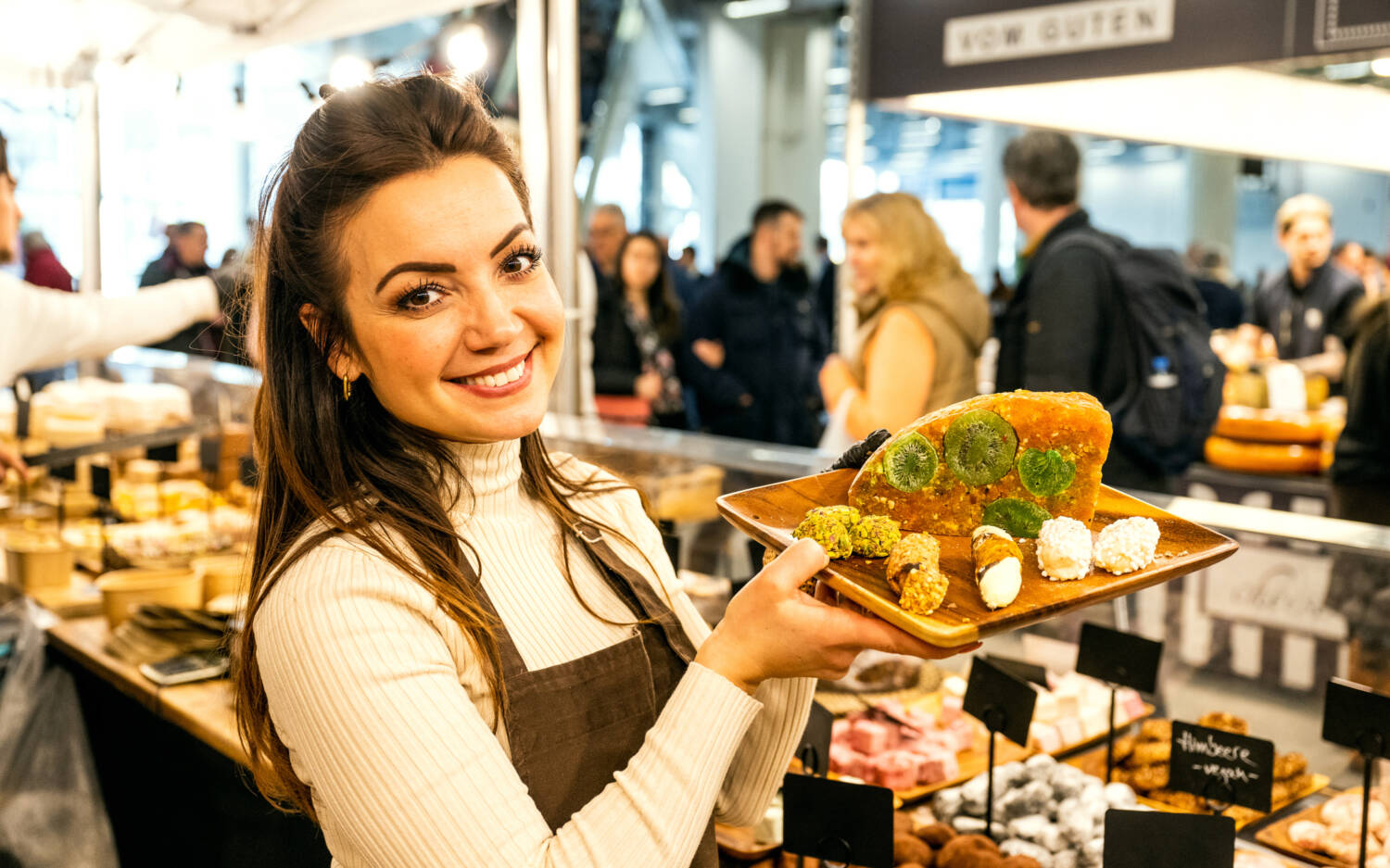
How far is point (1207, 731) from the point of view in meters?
1.53

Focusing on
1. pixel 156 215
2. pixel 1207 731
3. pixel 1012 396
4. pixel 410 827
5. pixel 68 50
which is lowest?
pixel 1207 731

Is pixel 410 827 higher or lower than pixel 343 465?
lower

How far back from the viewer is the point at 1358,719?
1437 mm

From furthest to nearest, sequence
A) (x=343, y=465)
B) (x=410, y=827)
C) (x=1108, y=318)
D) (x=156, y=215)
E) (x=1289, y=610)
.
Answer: (x=156, y=215) → (x=1108, y=318) → (x=1289, y=610) → (x=343, y=465) → (x=410, y=827)

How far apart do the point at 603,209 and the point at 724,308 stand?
127 cm

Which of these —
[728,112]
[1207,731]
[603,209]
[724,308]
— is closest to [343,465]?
[1207,731]

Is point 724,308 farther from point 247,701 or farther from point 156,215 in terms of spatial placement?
point 247,701

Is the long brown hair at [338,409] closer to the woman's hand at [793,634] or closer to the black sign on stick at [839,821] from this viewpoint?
the woman's hand at [793,634]

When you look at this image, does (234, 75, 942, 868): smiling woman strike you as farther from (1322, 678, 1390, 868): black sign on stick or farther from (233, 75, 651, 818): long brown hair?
(1322, 678, 1390, 868): black sign on stick

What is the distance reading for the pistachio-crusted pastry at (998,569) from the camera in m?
0.99

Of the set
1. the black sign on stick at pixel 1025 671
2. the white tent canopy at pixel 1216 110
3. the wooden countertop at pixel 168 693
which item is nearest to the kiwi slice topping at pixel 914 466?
the black sign on stick at pixel 1025 671

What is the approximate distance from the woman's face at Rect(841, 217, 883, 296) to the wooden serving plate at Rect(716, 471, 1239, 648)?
204 centimetres

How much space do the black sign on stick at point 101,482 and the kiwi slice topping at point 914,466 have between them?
8.54 feet

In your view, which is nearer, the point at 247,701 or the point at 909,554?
the point at 909,554
